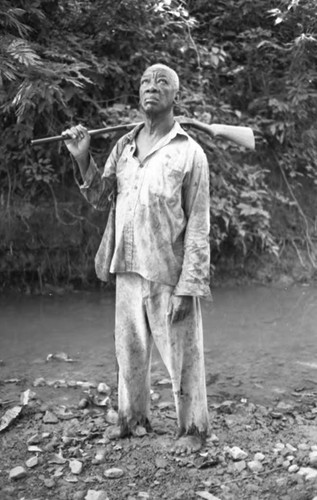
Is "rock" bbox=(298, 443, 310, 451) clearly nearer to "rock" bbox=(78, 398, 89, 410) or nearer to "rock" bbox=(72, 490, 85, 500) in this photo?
"rock" bbox=(72, 490, 85, 500)

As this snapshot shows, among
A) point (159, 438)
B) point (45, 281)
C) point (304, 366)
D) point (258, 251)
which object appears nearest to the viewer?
point (159, 438)

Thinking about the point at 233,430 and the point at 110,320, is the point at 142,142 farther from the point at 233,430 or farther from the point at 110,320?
the point at 110,320

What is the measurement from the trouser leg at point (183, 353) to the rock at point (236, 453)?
0.20 meters

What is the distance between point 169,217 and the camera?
126 inches

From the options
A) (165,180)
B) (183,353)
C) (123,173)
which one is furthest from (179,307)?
(123,173)

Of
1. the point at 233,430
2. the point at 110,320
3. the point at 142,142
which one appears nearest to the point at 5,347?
the point at 110,320

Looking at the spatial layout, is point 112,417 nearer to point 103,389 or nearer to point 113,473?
point 103,389

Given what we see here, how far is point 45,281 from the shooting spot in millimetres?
8109

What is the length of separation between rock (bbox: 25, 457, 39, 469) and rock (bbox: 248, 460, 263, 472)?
1246 mm

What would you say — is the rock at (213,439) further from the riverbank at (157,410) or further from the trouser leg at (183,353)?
the trouser leg at (183,353)

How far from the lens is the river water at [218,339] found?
5.06 metres

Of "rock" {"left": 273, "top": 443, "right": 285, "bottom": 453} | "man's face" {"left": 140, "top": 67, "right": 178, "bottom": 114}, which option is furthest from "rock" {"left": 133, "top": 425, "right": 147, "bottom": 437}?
"man's face" {"left": 140, "top": 67, "right": 178, "bottom": 114}

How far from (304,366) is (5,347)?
298 cm

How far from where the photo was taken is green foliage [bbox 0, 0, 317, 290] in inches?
294
